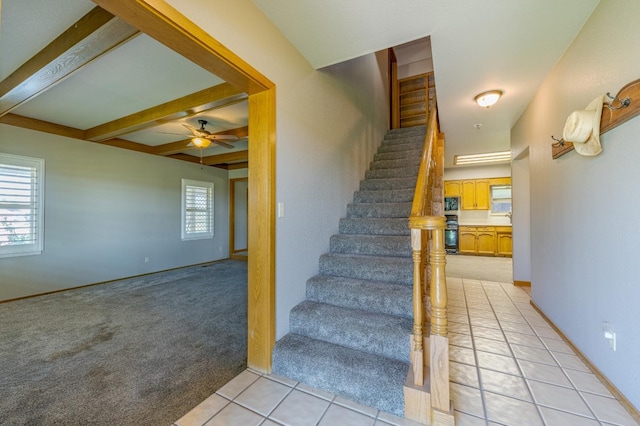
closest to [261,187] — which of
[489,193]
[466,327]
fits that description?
[466,327]

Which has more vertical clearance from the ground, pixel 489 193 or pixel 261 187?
pixel 489 193

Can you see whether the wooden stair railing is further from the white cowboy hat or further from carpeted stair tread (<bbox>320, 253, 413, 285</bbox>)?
the white cowboy hat

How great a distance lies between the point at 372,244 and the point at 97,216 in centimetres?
475

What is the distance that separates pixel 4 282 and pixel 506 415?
5736 mm

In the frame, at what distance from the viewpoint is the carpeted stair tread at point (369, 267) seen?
222 centimetres

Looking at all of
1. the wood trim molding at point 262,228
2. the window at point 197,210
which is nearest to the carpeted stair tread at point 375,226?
the wood trim molding at point 262,228

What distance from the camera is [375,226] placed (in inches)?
112

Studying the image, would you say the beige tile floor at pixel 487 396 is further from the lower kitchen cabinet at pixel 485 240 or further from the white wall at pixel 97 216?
the lower kitchen cabinet at pixel 485 240

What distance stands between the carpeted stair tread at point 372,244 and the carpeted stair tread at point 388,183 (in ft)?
3.16

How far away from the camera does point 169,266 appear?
553cm

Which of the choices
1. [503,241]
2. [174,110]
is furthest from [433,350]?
[503,241]

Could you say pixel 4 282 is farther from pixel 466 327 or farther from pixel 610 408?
pixel 610 408

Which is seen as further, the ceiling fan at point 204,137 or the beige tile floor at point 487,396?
the ceiling fan at point 204,137

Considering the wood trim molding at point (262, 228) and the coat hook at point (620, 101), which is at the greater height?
the coat hook at point (620, 101)
